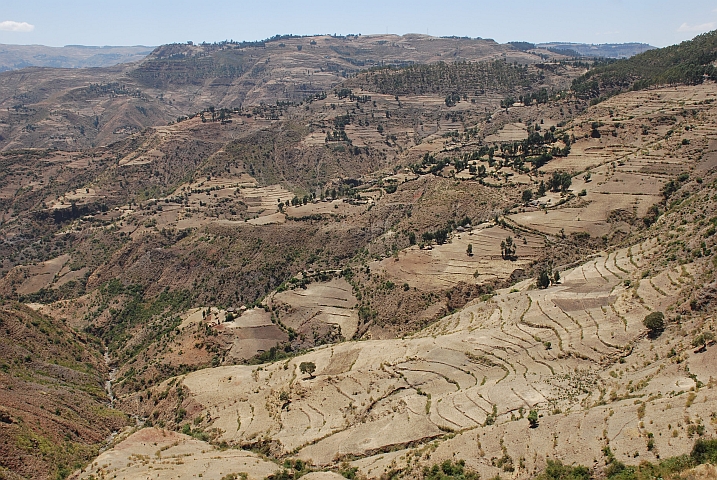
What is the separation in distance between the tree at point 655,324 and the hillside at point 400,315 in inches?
6.5

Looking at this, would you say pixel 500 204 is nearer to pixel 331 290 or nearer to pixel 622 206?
pixel 622 206

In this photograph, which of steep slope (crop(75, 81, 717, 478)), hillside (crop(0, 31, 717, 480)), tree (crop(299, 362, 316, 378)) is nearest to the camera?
steep slope (crop(75, 81, 717, 478))

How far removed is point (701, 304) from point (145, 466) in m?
44.9

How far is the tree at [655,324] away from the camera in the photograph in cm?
4497

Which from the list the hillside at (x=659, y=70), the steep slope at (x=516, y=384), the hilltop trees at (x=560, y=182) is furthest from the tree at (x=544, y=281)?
the hillside at (x=659, y=70)

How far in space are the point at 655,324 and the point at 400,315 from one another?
33662mm

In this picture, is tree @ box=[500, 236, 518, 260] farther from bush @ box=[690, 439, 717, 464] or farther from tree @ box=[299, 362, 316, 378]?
bush @ box=[690, 439, 717, 464]

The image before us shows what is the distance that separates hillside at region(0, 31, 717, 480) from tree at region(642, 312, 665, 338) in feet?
0.54

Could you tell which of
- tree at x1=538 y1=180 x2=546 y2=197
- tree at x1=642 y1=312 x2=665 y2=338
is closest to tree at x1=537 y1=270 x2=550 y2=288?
tree at x1=642 y1=312 x2=665 y2=338

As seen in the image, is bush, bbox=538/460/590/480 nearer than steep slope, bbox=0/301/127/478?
Yes

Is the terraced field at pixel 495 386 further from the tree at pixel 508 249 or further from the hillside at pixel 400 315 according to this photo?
the tree at pixel 508 249

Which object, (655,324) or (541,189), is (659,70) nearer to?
(541,189)

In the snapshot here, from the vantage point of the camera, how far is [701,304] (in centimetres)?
4469

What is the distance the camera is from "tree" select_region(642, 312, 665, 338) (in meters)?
45.0
